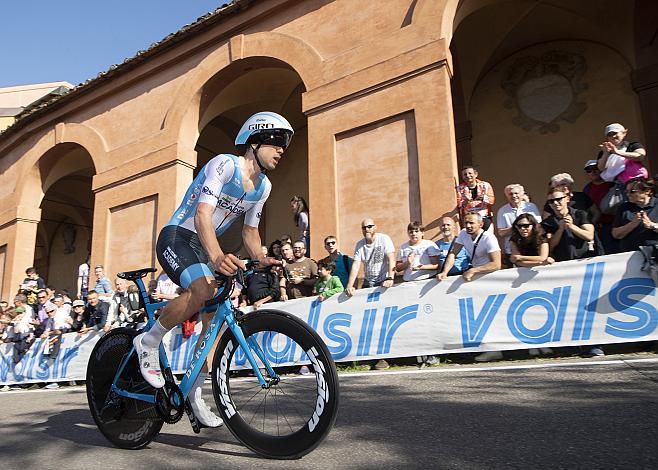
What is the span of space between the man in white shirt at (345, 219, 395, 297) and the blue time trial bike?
171 inches

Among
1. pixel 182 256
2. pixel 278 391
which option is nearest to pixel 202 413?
pixel 278 391

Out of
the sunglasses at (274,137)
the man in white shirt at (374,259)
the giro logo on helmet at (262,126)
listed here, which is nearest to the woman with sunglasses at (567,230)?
the man in white shirt at (374,259)

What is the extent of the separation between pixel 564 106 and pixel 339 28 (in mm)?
6645

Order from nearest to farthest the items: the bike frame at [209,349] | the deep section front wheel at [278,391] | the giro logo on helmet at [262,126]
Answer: the deep section front wheel at [278,391] → the bike frame at [209,349] → the giro logo on helmet at [262,126]

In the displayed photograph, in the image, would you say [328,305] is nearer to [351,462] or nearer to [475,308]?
[475,308]

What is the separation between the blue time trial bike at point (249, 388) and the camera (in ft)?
8.05

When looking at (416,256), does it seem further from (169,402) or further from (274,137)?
(169,402)

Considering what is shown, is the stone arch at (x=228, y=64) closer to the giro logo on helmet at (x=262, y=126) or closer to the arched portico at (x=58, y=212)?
the arched portico at (x=58, y=212)

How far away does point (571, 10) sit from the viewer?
12289mm

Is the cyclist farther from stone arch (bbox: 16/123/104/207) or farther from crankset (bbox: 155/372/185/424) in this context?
stone arch (bbox: 16/123/104/207)

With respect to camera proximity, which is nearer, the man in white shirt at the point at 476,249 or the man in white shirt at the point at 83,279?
the man in white shirt at the point at 476,249

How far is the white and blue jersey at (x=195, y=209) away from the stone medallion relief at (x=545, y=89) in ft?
39.4

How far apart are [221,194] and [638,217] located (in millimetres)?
4929

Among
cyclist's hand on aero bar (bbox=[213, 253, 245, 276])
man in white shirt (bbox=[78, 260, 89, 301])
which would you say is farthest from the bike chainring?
man in white shirt (bbox=[78, 260, 89, 301])
